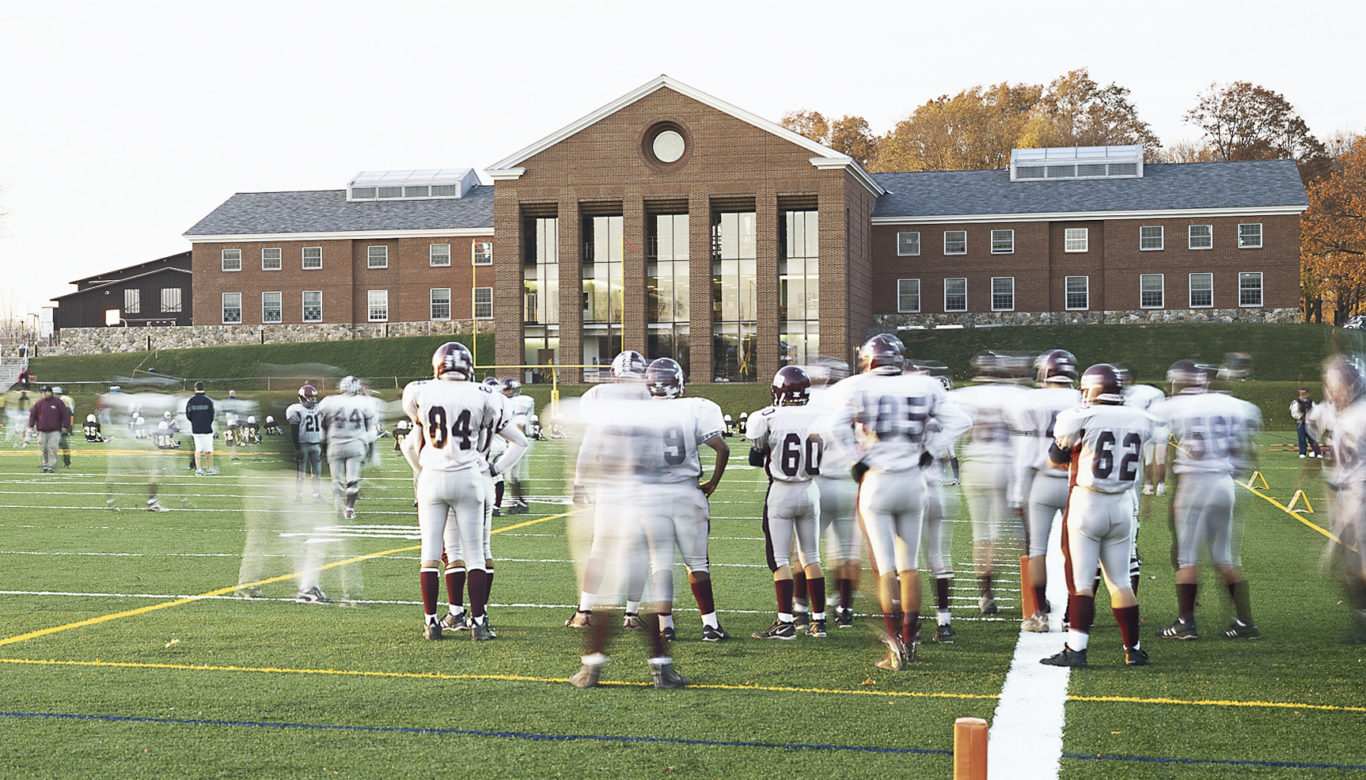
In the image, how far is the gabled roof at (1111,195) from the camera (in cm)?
5309

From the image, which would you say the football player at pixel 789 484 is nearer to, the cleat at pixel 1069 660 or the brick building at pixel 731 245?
the cleat at pixel 1069 660

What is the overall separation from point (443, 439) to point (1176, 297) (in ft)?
169

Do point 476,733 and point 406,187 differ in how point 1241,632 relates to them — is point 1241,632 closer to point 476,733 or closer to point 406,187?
point 476,733

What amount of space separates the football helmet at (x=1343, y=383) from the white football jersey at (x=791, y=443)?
3.63 metres

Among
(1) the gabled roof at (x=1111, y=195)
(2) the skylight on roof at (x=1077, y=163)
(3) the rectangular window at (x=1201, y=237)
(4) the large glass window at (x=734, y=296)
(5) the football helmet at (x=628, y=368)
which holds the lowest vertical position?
(5) the football helmet at (x=628, y=368)

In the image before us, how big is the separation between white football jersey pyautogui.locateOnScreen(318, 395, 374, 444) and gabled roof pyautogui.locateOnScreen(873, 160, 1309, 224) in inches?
1671

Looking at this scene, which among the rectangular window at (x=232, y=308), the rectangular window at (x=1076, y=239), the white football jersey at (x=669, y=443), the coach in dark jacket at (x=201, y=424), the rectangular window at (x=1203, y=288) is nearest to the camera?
the white football jersey at (x=669, y=443)

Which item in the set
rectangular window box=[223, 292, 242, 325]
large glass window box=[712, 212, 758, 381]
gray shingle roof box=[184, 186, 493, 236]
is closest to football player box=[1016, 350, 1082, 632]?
large glass window box=[712, 212, 758, 381]

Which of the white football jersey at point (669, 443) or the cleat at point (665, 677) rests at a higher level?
the white football jersey at point (669, 443)

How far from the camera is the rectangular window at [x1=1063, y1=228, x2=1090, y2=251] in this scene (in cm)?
5466

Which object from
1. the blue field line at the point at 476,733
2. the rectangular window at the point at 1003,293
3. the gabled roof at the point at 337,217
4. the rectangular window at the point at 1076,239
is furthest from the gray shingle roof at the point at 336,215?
the blue field line at the point at 476,733

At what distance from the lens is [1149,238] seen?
54.0 metres

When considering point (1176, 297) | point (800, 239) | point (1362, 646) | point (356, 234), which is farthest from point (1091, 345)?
point (1362, 646)

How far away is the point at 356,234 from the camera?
59125 mm
